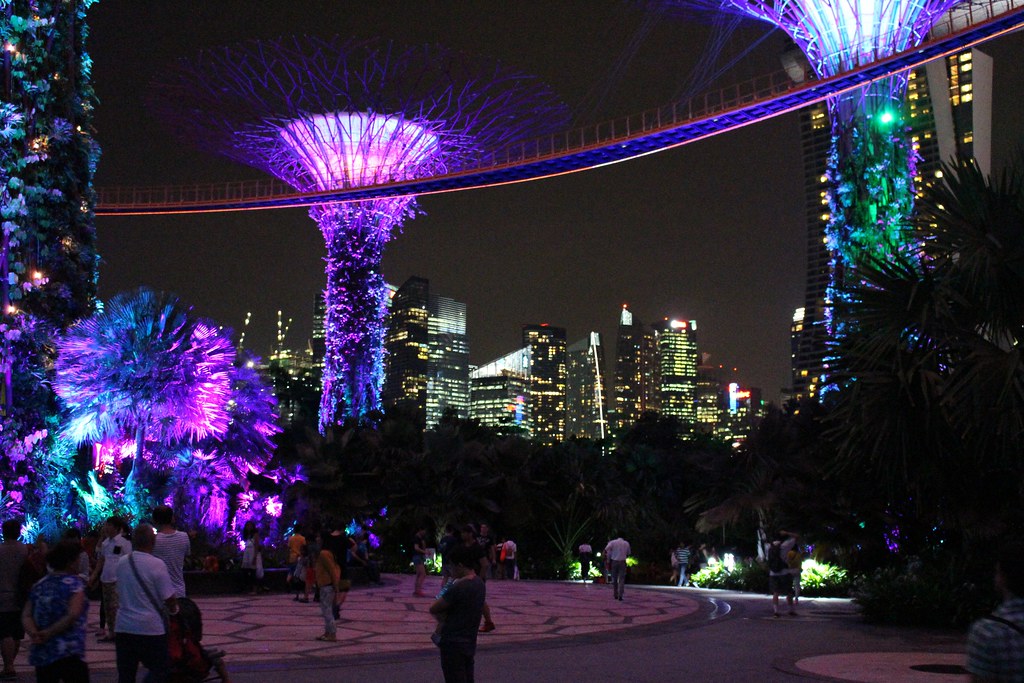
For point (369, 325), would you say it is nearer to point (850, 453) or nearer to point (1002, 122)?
point (1002, 122)

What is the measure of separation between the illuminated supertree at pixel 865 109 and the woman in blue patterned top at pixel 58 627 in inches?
870

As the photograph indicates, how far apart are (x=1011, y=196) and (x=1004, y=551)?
10.4 meters

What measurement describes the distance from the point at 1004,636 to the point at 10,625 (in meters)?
8.18

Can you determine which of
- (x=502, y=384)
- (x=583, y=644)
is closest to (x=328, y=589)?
(x=583, y=644)

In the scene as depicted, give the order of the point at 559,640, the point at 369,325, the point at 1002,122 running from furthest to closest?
1. the point at 369,325
2. the point at 1002,122
3. the point at 559,640

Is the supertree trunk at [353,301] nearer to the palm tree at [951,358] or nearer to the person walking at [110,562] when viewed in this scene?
the palm tree at [951,358]

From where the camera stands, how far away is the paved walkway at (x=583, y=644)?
10.7 metres

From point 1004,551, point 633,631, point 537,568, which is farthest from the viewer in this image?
A: point 537,568

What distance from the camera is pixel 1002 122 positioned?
28.3 m

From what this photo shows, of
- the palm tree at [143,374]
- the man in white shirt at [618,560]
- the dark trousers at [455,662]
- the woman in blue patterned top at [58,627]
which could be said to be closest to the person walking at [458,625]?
the dark trousers at [455,662]

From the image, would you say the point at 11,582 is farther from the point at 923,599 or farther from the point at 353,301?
the point at 353,301

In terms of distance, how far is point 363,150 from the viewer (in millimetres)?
39469

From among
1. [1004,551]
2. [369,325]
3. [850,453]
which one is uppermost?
[369,325]

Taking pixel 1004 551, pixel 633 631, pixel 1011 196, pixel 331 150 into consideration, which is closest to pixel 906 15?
pixel 1011 196
